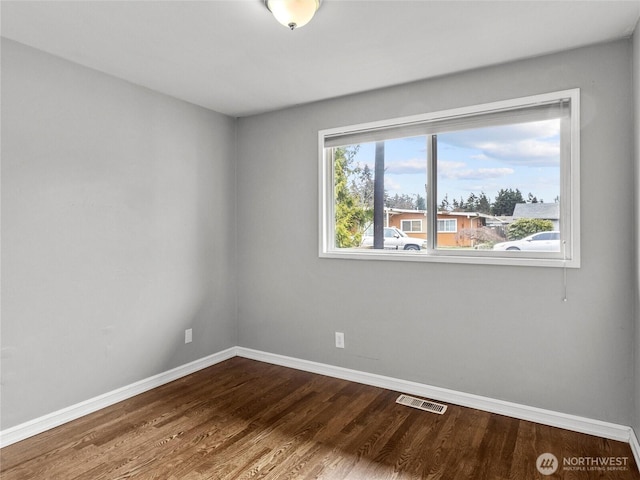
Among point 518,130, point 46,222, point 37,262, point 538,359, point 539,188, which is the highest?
point 518,130

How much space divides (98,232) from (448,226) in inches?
100

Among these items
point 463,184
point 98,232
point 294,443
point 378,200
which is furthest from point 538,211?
point 98,232

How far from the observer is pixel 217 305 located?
377cm

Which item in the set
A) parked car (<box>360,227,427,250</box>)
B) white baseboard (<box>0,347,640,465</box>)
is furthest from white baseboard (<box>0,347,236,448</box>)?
parked car (<box>360,227,427,250</box>)

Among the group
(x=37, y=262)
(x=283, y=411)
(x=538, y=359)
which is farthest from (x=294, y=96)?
(x=538, y=359)

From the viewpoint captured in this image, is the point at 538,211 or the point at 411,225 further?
the point at 411,225

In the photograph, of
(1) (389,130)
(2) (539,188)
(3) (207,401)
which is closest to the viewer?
(2) (539,188)

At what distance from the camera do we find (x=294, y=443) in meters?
2.35

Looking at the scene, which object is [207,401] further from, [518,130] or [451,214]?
[518,130]

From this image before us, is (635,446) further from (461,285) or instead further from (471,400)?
(461,285)

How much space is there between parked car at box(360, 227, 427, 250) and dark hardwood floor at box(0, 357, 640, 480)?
1.16 meters

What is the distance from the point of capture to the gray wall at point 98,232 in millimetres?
2379

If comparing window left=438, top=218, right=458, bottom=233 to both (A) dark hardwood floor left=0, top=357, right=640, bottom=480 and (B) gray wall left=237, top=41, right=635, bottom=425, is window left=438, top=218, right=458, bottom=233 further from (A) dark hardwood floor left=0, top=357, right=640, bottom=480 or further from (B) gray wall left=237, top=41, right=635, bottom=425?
(A) dark hardwood floor left=0, top=357, right=640, bottom=480

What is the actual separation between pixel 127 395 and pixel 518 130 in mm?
3412
